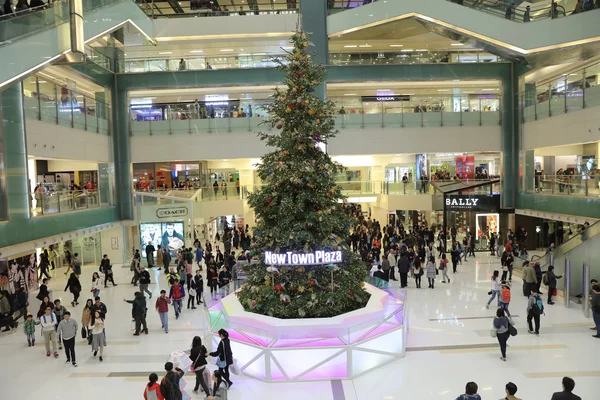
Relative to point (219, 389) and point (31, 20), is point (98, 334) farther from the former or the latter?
point (31, 20)

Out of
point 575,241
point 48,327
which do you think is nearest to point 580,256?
point 575,241

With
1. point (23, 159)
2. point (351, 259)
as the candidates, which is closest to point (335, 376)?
point (351, 259)

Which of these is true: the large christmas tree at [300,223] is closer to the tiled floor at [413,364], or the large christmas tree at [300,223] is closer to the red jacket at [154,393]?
the tiled floor at [413,364]

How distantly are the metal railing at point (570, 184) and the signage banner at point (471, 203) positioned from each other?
2325 mm

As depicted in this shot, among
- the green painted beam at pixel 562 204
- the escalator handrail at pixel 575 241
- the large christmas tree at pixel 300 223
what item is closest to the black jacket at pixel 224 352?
the large christmas tree at pixel 300 223

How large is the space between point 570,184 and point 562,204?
3.57 feet

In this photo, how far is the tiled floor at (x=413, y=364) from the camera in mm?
8727

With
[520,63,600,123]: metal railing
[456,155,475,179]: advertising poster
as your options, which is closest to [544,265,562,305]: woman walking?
[520,63,600,123]: metal railing

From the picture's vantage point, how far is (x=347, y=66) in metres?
26.4

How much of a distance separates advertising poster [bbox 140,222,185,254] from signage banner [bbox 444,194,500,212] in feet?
40.0

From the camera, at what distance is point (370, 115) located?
87.7ft

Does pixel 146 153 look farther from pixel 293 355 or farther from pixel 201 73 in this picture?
pixel 293 355

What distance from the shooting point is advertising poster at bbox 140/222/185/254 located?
2252 centimetres

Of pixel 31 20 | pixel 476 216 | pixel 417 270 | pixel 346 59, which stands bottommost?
pixel 417 270
